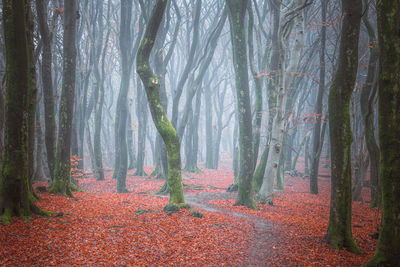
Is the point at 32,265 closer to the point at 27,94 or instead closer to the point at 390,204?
the point at 27,94

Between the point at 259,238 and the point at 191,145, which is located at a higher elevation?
the point at 191,145

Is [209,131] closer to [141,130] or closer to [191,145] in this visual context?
[191,145]

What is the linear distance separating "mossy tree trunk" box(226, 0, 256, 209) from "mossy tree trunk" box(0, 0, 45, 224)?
6755mm

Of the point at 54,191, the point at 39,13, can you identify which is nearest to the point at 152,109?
the point at 54,191

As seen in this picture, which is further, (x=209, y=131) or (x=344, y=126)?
(x=209, y=131)

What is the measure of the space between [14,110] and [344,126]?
6.79 metres

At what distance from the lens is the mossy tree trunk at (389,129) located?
4043 millimetres

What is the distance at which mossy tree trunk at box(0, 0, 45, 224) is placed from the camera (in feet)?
16.3

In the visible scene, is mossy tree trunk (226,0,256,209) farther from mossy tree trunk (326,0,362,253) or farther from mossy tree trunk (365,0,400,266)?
mossy tree trunk (365,0,400,266)

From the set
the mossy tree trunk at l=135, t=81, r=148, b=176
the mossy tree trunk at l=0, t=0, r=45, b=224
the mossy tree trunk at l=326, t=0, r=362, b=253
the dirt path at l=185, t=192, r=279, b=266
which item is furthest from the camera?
the mossy tree trunk at l=135, t=81, r=148, b=176

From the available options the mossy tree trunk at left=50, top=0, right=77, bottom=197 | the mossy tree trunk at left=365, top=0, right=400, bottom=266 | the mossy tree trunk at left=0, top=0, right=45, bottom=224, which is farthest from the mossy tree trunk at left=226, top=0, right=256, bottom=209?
the mossy tree trunk at left=0, top=0, right=45, bottom=224

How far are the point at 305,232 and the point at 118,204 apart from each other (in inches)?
221

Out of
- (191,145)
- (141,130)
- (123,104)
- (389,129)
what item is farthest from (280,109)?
(191,145)

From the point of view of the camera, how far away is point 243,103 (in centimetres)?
978
